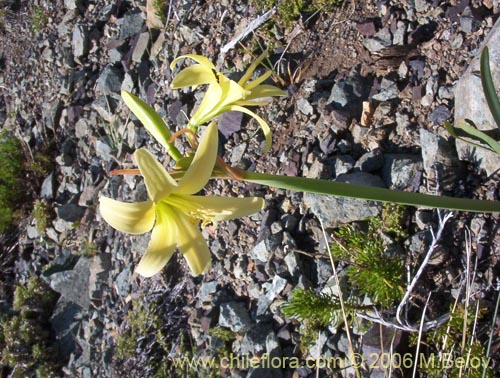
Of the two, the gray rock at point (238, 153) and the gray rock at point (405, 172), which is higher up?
the gray rock at point (238, 153)

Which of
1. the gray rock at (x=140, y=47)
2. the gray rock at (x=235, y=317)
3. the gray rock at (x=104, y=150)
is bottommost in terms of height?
the gray rock at (x=235, y=317)

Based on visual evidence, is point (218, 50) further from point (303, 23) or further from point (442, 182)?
point (442, 182)

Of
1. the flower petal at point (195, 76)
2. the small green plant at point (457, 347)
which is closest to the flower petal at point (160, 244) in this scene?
the flower petal at point (195, 76)

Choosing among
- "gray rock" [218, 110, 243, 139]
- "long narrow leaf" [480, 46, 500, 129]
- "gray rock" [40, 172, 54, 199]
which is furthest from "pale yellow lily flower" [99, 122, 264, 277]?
"gray rock" [40, 172, 54, 199]

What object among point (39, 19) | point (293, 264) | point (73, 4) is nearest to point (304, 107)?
point (293, 264)

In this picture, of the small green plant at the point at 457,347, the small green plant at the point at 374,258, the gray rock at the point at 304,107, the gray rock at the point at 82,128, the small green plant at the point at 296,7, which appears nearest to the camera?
the small green plant at the point at 457,347

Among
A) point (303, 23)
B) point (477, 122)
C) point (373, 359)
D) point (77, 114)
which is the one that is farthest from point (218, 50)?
point (373, 359)

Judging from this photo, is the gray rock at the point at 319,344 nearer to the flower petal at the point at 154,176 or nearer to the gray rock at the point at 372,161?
the gray rock at the point at 372,161

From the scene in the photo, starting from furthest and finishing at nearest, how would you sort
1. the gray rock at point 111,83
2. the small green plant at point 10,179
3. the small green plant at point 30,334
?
the small green plant at point 10,179, the gray rock at point 111,83, the small green plant at point 30,334
